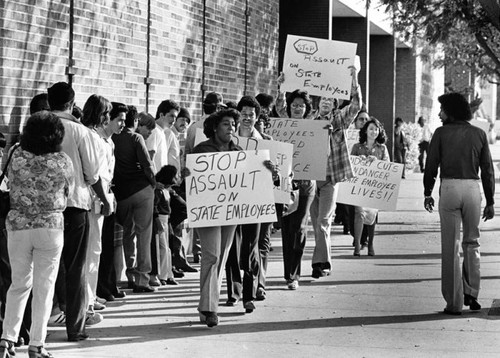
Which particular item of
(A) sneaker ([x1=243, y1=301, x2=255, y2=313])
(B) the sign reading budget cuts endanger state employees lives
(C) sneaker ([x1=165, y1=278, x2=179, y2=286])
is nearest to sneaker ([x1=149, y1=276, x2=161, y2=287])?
(C) sneaker ([x1=165, y1=278, x2=179, y2=286])

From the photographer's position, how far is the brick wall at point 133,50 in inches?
434

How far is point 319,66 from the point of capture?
13828mm

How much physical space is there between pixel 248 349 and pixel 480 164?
321 centimetres

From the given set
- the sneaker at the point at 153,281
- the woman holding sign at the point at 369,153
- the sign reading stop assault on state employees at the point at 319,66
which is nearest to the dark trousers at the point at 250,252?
the sneaker at the point at 153,281

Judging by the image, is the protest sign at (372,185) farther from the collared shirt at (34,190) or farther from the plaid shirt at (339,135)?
the collared shirt at (34,190)

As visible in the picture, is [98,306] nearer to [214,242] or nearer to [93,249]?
[93,249]

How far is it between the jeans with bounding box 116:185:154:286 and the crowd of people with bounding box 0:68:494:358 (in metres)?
0.01

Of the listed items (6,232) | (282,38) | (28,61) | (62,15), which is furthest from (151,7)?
(282,38)

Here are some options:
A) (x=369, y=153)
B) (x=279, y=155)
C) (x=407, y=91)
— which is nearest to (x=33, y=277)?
(x=279, y=155)

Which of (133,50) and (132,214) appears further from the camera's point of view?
(133,50)

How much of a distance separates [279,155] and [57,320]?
2799 millimetres

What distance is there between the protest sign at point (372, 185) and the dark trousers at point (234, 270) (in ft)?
15.5

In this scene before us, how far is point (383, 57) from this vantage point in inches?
1438

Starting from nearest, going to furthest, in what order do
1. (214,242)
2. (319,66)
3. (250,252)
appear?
(214,242)
(250,252)
(319,66)
